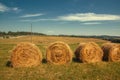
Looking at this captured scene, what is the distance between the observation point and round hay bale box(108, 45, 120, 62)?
51.4ft

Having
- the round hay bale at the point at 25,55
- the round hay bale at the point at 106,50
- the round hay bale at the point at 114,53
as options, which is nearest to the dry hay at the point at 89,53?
the round hay bale at the point at 106,50

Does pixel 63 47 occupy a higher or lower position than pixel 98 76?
higher

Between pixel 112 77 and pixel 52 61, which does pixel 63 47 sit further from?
pixel 112 77

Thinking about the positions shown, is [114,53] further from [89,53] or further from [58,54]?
[58,54]

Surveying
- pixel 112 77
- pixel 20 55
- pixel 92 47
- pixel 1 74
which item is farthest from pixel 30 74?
pixel 92 47

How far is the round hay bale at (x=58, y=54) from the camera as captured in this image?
1443 centimetres

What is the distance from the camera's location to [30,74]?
37.0 ft

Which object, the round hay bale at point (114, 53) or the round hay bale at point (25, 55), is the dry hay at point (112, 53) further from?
the round hay bale at point (25, 55)

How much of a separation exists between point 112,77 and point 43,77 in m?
3.50

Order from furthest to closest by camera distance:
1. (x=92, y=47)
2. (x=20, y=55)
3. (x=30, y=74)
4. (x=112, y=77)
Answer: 1. (x=92, y=47)
2. (x=20, y=55)
3. (x=30, y=74)
4. (x=112, y=77)

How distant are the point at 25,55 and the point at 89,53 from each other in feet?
15.7

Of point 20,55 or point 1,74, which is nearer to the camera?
point 1,74

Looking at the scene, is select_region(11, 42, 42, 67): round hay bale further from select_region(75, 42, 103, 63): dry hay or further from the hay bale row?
select_region(75, 42, 103, 63): dry hay

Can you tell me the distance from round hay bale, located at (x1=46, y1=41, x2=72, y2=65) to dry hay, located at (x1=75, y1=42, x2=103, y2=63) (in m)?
1.17
